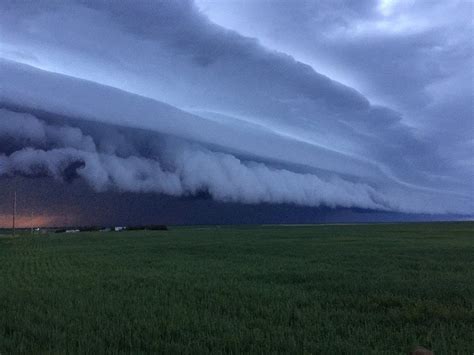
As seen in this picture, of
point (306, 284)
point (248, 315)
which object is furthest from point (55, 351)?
point (306, 284)

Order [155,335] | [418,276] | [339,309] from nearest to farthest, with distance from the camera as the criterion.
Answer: [155,335]
[339,309]
[418,276]

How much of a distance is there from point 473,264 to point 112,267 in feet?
70.6

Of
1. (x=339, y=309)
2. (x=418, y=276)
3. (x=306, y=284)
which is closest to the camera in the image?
(x=339, y=309)

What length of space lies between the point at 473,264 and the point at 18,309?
81.2 feet

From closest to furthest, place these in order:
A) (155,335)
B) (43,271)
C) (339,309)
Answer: (155,335)
(339,309)
(43,271)

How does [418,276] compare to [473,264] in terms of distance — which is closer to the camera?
[418,276]

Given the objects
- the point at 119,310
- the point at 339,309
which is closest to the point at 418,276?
the point at 339,309

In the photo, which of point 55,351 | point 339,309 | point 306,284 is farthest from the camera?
point 306,284

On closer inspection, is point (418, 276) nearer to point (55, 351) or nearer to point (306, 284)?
point (306, 284)

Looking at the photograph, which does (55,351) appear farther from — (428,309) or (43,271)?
(43,271)

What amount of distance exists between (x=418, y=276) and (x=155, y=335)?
1547 cm

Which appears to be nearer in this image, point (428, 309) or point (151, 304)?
point (428, 309)

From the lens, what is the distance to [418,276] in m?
22.5

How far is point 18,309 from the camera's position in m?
14.7
